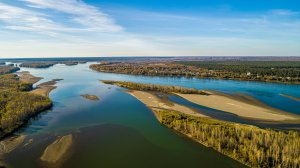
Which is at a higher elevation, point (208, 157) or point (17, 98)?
point (17, 98)

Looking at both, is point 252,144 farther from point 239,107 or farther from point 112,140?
point 239,107

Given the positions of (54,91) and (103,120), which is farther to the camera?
(54,91)

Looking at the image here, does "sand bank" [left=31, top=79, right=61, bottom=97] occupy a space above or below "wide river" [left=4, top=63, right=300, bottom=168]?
above

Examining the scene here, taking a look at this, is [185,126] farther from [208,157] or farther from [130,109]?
[130,109]

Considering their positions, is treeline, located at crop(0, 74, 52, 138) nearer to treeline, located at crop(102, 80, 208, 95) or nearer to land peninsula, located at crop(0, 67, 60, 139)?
land peninsula, located at crop(0, 67, 60, 139)

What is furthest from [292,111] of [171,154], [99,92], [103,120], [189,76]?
[189,76]

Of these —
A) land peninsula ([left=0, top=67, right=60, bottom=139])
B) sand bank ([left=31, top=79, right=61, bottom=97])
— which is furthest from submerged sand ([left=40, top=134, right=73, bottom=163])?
sand bank ([left=31, top=79, right=61, bottom=97])

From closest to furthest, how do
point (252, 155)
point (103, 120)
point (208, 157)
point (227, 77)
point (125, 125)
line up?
point (252, 155)
point (208, 157)
point (125, 125)
point (103, 120)
point (227, 77)
